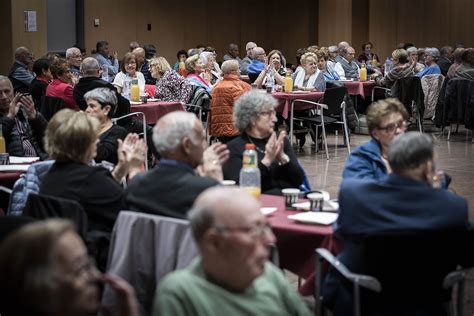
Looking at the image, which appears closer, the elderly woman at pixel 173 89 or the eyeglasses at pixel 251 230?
the eyeglasses at pixel 251 230

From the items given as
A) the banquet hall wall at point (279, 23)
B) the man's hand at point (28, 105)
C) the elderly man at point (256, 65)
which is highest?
the banquet hall wall at point (279, 23)

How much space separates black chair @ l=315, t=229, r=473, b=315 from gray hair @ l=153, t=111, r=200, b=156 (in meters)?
0.79

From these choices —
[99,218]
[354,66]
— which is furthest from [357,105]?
[99,218]

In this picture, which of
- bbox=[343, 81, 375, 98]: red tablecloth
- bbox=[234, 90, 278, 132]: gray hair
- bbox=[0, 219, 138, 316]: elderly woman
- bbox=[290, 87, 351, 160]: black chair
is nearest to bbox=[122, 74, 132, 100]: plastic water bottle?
bbox=[290, 87, 351, 160]: black chair

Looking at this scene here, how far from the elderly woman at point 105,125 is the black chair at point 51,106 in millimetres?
2144

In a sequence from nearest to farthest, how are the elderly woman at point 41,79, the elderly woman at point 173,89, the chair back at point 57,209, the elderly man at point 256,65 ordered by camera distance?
the chair back at point 57,209
the elderly woman at point 41,79
the elderly woman at point 173,89
the elderly man at point 256,65

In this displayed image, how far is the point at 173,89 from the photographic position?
387 inches

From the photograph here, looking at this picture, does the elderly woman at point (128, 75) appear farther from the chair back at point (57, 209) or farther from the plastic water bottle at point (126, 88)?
the chair back at point (57, 209)

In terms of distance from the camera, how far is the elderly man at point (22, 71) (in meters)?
11.7

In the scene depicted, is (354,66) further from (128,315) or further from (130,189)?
(128,315)

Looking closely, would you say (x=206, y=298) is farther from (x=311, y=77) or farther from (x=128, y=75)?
(x=311, y=77)

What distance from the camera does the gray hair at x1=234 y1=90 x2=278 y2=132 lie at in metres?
4.99

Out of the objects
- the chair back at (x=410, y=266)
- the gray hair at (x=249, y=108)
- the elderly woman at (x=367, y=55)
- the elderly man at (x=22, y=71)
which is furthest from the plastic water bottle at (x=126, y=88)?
the elderly woman at (x=367, y=55)

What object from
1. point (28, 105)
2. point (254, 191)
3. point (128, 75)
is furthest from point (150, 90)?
point (254, 191)
